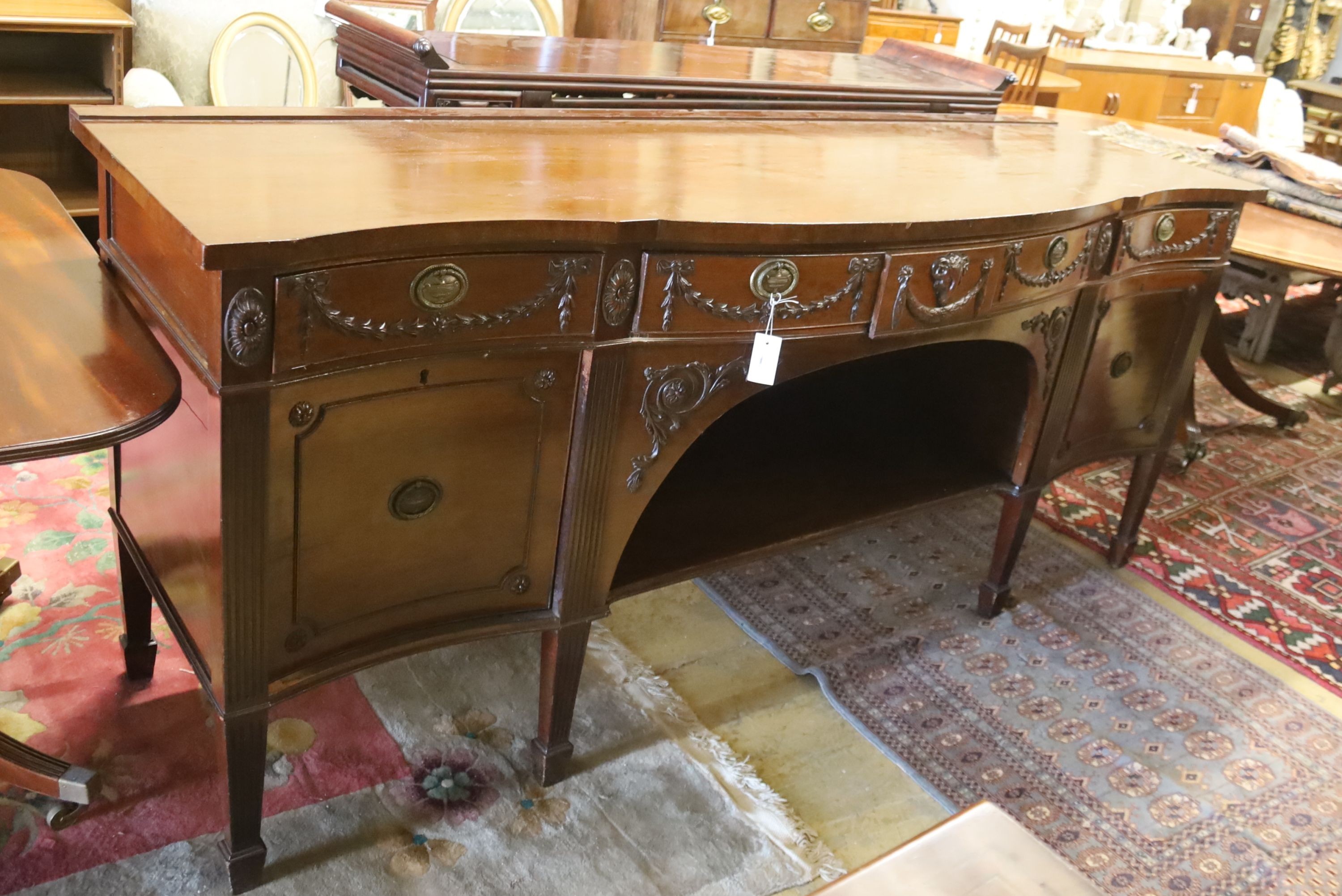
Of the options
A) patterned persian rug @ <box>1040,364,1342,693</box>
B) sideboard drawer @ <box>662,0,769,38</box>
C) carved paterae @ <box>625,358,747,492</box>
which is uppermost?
sideboard drawer @ <box>662,0,769,38</box>

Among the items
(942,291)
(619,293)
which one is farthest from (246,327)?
(942,291)

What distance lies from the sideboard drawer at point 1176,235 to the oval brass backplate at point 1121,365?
0.21m


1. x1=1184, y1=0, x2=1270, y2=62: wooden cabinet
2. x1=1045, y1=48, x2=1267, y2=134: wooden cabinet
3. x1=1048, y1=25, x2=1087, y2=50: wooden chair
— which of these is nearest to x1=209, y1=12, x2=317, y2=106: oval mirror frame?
x1=1045, y1=48, x2=1267, y2=134: wooden cabinet

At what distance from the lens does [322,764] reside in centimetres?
182

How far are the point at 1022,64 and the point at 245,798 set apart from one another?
6637mm

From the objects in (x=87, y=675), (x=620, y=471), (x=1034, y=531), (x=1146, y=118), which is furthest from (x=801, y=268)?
(x=1146, y=118)

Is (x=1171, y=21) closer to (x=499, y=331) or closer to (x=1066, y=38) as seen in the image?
(x=1066, y=38)

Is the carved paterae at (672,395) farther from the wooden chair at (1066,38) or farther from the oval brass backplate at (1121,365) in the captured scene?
the wooden chair at (1066,38)

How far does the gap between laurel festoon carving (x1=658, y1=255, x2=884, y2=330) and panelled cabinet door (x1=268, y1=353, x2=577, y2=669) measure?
0.16 meters

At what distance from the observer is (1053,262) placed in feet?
6.43

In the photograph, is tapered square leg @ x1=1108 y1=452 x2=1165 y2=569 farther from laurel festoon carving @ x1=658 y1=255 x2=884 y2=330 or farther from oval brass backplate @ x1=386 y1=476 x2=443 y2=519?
oval brass backplate @ x1=386 y1=476 x2=443 y2=519

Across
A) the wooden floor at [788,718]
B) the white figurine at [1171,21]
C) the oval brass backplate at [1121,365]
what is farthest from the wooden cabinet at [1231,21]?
the wooden floor at [788,718]

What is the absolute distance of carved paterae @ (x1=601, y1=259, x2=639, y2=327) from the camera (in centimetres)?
144

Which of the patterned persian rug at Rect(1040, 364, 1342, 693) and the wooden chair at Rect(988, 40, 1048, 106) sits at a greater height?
the wooden chair at Rect(988, 40, 1048, 106)
